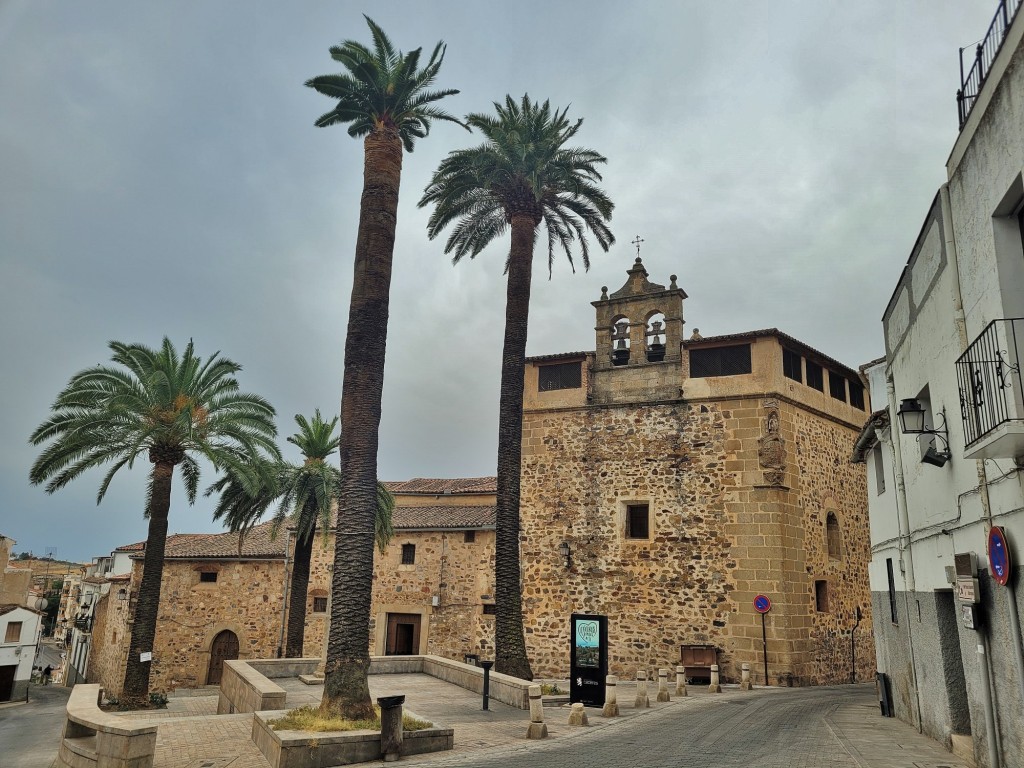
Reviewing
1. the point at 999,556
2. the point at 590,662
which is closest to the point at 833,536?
the point at 590,662

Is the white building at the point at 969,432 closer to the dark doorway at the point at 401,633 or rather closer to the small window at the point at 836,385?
the small window at the point at 836,385

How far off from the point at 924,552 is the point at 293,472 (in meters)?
19.0

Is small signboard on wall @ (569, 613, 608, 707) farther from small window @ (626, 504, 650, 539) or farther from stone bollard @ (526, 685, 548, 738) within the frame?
small window @ (626, 504, 650, 539)

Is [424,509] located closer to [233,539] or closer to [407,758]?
[233,539]

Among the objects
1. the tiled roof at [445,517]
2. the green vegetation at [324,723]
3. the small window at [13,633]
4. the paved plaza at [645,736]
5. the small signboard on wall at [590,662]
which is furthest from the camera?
the small window at [13,633]

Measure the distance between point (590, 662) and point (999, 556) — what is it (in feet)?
28.4

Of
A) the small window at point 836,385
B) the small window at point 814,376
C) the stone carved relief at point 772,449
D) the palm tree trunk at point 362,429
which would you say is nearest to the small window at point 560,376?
the stone carved relief at point 772,449

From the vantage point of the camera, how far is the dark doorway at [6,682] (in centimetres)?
3725

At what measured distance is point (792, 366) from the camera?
23344mm

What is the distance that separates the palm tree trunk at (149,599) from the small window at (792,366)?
1833cm

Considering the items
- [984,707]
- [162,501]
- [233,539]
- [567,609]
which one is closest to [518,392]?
[567,609]

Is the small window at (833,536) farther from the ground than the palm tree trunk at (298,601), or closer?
farther from the ground

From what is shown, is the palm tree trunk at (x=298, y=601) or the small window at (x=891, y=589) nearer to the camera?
the small window at (x=891, y=589)

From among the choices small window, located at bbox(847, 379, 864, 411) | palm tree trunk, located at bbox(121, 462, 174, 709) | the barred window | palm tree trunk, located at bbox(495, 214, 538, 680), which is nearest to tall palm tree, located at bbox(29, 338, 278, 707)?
palm tree trunk, located at bbox(121, 462, 174, 709)
